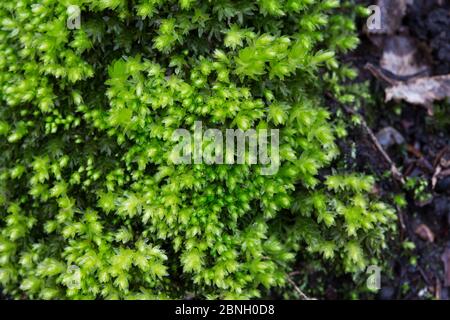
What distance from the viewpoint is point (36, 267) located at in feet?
7.97

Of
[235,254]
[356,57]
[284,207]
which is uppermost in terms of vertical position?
[356,57]

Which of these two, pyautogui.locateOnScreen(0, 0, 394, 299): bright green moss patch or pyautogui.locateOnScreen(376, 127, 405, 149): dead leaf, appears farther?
pyautogui.locateOnScreen(376, 127, 405, 149): dead leaf

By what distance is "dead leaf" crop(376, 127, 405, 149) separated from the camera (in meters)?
2.72

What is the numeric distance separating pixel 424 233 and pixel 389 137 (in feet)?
1.86

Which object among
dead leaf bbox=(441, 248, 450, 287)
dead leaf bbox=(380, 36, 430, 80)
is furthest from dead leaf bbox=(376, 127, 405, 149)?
dead leaf bbox=(441, 248, 450, 287)

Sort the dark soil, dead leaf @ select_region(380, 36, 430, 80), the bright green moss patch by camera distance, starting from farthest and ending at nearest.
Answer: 1. dead leaf @ select_region(380, 36, 430, 80)
2. the dark soil
3. the bright green moss patch

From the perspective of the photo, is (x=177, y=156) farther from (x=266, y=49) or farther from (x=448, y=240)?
(x=448, y=240)

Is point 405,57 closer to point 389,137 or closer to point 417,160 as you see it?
point 389,137

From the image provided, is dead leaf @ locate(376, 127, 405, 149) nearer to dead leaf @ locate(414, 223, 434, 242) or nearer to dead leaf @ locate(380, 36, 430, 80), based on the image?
dead leaf @ locate(380, 36, 430, 80)

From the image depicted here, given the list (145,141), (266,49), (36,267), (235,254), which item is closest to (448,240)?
(235,254)

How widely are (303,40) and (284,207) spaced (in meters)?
0.80

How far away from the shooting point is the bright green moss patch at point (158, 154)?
2.20 meters

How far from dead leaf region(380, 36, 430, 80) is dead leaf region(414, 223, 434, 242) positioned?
2.84ft

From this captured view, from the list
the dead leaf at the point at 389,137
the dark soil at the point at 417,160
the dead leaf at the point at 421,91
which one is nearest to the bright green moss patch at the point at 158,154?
the dark soil at the point at 417,160
